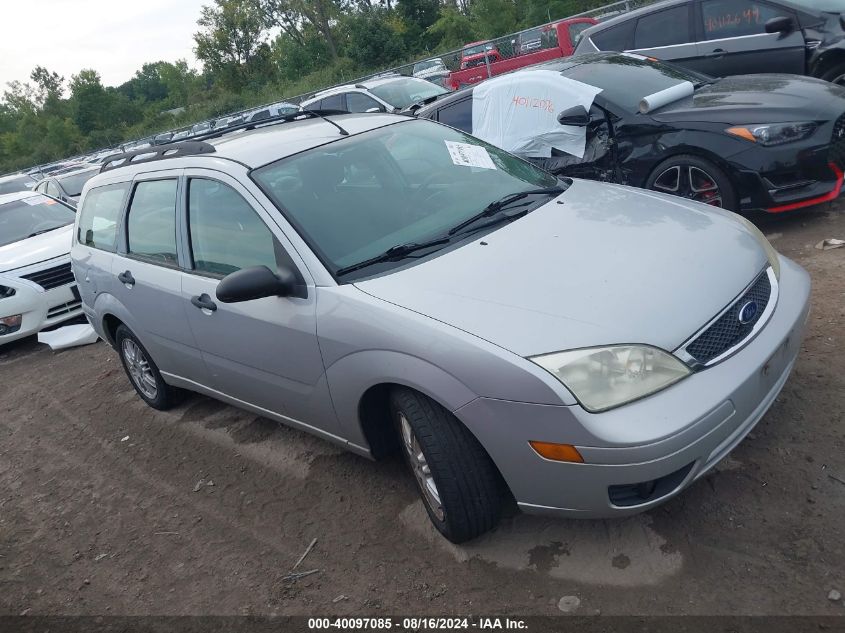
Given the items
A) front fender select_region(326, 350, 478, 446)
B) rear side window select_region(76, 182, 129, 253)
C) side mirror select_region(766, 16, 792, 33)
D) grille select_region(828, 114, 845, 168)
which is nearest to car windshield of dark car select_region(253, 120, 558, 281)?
front fender select_region(326, 350, 478, 446)

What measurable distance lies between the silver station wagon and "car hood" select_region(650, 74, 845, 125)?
2121mm

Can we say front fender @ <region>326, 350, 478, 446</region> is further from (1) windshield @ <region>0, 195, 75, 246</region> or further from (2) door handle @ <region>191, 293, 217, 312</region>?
(1) windshield @ <region>0, 195, 75, 246</region>

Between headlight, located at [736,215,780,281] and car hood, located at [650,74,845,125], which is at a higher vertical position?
car hood, located at [650,74,845,125]

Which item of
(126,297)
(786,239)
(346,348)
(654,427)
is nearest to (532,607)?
(654,427)

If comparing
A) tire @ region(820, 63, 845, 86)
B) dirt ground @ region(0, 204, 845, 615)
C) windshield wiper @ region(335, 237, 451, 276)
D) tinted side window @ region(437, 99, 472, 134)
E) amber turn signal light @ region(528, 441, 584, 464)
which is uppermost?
tinted side window @ region(437, 99, 472, 134)

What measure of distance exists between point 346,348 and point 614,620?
4.77 ft

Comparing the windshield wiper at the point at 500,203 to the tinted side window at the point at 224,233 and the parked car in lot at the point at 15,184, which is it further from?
the parked car in lot at the point at 15,184

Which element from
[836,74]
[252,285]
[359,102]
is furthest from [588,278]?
[359,102]

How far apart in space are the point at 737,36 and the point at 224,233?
6.88 m

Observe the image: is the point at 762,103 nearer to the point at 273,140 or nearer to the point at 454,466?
the point at 273,140

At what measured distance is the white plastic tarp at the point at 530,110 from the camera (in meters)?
6.27

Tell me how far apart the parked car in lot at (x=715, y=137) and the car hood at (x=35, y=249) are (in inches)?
217

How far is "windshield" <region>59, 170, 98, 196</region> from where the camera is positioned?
46.2 ft

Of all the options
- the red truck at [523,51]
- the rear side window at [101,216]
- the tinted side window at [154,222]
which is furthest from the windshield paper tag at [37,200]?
the red truck at [523,51]
